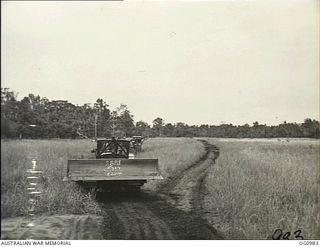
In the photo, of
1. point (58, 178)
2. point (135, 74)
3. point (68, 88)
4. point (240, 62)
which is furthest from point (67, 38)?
point (240, 62)

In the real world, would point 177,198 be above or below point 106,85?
below

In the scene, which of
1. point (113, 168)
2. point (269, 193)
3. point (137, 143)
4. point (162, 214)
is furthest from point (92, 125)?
point (269, 193)

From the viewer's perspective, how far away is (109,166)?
22.5 feet

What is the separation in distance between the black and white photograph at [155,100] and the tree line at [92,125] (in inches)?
0.9

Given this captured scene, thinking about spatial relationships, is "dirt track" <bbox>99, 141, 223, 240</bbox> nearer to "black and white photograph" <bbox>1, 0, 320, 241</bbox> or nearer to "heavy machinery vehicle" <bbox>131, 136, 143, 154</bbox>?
"black and white photograph" <bbox>1, 0, 320, 241</bbox>

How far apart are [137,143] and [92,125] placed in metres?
1.37

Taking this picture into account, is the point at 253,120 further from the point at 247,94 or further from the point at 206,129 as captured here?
the point at 206,129

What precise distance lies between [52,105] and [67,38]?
96cm

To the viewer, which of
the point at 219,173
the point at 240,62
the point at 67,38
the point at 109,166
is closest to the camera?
the point at 67,38

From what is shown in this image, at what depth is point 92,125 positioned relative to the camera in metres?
7.06

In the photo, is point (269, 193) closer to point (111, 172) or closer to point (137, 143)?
point (111, 172)

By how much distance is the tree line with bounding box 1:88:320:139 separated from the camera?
17.8ft

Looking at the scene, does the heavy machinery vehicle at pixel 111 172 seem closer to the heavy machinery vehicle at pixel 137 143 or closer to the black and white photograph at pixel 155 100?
the black and white photograph at pixel 155 100

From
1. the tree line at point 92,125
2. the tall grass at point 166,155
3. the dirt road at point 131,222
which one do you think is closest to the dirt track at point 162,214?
the dirt road at point 131,222
